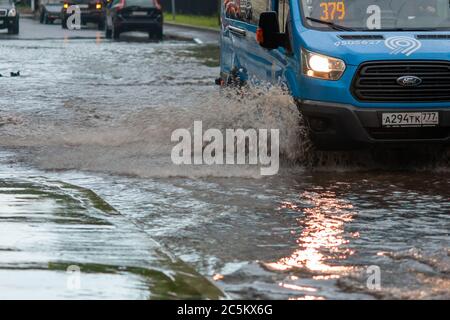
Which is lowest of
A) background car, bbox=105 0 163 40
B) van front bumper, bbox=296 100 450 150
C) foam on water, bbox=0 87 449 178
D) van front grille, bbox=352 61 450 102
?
background car, bbox=105 0 163 40

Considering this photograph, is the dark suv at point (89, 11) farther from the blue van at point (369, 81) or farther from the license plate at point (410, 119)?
the license plate at point (410, 119)

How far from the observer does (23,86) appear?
22766mm

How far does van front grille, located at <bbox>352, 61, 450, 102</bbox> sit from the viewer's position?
12.2 m

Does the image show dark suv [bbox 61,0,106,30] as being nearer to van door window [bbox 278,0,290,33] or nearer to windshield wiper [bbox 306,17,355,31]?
van door window [bbox 278,0,290,33]

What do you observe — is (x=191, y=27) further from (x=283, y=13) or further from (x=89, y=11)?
(x=283, y=13)

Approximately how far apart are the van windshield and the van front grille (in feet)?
2.35

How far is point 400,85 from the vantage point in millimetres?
12227

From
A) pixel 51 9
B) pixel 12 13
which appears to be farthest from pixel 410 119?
pixel 51 9

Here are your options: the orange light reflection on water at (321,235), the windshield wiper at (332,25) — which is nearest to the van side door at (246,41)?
the windshield wiper at (332,25)

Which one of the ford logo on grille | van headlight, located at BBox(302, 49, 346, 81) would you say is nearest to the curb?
van headlight, located at BBox(302, 49, 346, 81)

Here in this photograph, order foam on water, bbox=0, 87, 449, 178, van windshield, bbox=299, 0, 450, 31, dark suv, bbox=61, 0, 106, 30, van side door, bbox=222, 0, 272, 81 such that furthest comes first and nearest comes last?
1. dark suv, bbox=61, 0, 106, 30
2. van side door, bbox=222, 0, 272, 81
3. van windshield, bbox=299, 0, 450, 31
4. foam on water, bbox=0, 87, 449, 178

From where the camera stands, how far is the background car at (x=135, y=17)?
43.7 metres

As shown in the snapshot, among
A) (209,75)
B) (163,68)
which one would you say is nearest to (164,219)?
(209,75)
